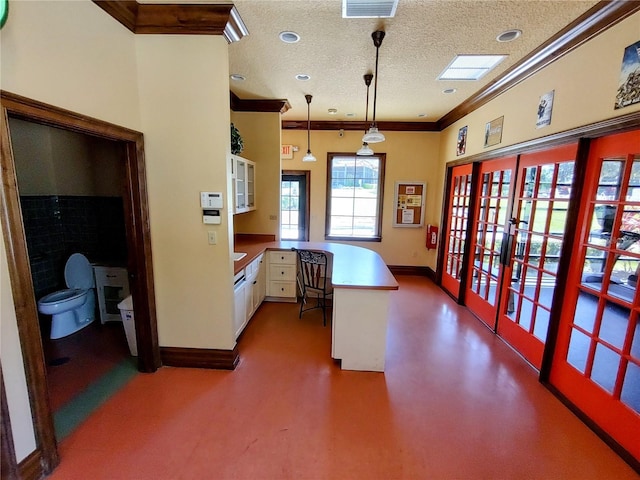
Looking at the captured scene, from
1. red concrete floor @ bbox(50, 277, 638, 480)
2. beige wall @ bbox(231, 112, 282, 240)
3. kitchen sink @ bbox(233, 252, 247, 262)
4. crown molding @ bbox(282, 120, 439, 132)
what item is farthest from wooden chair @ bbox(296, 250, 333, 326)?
crown molding @ bbox(282, 120, 439, 132)

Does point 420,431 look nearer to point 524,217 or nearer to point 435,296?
point 524,217

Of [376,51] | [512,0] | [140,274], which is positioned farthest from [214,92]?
[512,0]

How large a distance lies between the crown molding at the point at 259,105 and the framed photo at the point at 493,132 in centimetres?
265

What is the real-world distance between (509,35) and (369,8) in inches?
48.5

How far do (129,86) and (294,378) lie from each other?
2628 mm

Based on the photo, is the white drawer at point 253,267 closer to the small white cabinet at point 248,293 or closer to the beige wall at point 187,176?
the small white cabinet at point 248,293

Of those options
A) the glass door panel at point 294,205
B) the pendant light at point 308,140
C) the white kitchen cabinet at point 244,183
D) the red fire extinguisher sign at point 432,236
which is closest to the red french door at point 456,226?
the red fire extinguisher sign at point 432,236

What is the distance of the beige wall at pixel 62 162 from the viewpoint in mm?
2814

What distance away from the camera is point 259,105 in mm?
4066

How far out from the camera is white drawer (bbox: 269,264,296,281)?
3.96m

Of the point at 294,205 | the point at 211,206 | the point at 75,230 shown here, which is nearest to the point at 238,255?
the point at 211,206

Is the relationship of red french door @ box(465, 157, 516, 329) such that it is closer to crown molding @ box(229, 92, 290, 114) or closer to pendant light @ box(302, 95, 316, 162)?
pendant light @ box(302, 95, 316, 162)

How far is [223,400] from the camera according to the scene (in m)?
2.19

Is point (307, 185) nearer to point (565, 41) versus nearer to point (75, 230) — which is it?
point (75, 230)
